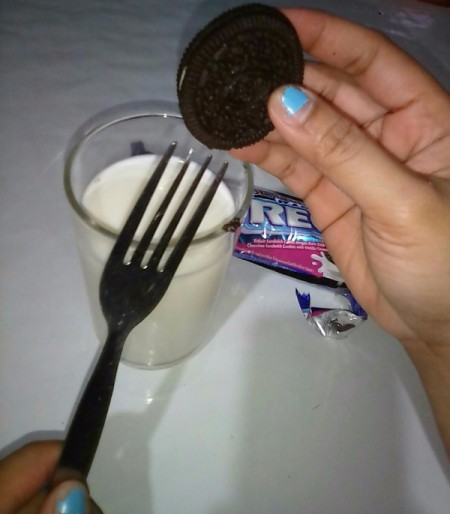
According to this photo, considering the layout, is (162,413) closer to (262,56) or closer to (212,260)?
(212,260)

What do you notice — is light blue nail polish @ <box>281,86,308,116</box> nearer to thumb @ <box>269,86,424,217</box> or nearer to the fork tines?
thumb @ <box>269,86,424,217</box>

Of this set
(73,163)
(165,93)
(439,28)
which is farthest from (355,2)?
(73,163)

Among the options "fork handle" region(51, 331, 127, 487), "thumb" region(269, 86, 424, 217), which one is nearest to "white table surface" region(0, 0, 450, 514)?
"fork handle" region(51, 331, 127, 487)

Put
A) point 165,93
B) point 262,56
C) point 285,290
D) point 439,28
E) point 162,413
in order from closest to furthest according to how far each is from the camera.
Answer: point 262,56 → point 162,413 → point 285,290 → point 165,93 → point 439,28

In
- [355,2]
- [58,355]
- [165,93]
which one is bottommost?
[58,355]

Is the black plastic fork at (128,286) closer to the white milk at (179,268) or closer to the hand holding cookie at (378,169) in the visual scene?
the white milk at (179,268)

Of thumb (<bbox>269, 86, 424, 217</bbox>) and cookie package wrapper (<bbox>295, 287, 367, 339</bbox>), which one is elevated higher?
thumb (<bbox>269, 86, 424, 217</bbox>)

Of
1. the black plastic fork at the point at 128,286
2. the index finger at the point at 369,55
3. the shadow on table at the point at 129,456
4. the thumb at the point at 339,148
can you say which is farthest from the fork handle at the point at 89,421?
the index finger at the point at 369,55
